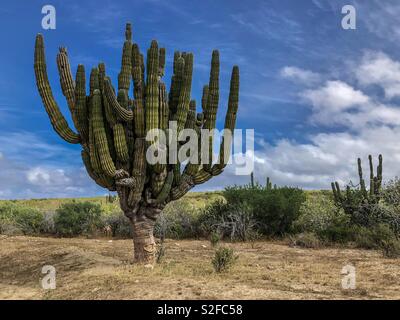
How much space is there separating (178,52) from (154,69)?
1657 mm

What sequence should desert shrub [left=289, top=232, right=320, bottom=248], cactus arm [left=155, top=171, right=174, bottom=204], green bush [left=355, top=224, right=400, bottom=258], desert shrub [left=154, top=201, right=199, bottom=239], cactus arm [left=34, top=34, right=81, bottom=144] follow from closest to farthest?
cactus arm [left=155, top=171, right=174, bottom=204]
cactus arm [left=34, top=34, right=81, bottom=144]
green bush [left=355, top=224, right=400, bottom=258]
desert shrub [left=289, top=232, right=320, bottom=248]
desert shrub [left=154, top=201, right=199, bottom=239]

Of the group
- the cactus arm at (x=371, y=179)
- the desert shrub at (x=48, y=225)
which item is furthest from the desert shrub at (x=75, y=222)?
the cactus arm at (x=371, y=179)

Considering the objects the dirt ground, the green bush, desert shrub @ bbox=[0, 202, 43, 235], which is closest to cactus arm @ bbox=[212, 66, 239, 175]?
the dirt ground

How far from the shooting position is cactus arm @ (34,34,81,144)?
11336 mm

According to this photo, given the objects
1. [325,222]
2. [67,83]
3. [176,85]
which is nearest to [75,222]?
[325,222]

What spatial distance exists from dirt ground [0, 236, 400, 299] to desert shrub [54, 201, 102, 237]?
18.1 ft

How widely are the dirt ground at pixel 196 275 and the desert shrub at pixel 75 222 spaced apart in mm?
5526

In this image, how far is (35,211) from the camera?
24750 millimetres

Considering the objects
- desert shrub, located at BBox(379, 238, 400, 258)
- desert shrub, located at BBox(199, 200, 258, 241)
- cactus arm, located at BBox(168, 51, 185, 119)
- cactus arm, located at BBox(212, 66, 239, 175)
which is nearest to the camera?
cactus arm, located at BBox(168, 51, 185, 119)

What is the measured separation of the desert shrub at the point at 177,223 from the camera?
66.1 feet

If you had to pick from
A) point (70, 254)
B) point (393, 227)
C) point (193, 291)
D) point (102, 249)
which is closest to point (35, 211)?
point (102, 249)

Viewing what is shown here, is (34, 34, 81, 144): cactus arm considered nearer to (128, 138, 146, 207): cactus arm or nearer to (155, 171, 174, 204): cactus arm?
(128, 138, 146, 207): cactus arm

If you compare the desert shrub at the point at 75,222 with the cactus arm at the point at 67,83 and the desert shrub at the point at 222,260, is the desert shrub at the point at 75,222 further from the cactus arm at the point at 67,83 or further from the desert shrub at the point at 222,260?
the desert shrub at the point at 222,260
